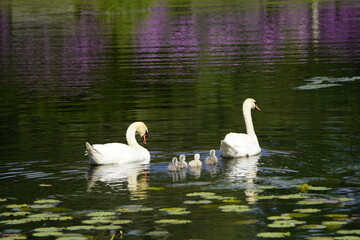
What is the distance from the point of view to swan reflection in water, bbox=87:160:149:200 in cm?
1665

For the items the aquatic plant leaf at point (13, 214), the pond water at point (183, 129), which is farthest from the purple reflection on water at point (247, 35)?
the aquatic plant leaf at point (13, 214)

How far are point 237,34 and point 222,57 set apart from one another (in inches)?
452

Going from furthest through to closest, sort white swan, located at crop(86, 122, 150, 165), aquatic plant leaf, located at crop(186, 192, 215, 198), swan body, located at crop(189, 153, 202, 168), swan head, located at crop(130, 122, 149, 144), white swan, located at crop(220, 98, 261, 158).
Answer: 1. swan head, located at crop(130, 122, 149, 144)
2. white swan, located at crop(220, 98, 261, 158)
3. white swan, located at crop(86, 122, 150, 165)
4. swan body, located at crop(189, 153, 202, 168)
5. aquatic plant leaf, located at crop(186, 192, 215, 198)

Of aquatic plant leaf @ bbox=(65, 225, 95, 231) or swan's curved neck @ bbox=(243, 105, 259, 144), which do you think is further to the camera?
swan's curved neck @ bbox=(243, 105, 259, 144)

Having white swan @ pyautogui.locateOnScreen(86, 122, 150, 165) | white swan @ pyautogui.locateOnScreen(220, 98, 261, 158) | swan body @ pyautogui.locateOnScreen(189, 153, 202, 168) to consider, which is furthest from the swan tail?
white swan @ pyautogui.locateOnScreen(220, 98, 261, 158)

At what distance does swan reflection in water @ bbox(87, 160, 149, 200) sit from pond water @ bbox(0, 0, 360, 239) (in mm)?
55

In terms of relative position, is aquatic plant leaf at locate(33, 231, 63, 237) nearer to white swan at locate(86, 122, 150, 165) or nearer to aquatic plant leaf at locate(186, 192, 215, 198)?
aquatic plant leaf at locate(186, 192, 215, 198)

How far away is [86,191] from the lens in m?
16.6

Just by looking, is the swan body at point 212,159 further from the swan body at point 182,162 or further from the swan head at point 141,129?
the swan head at point 141,129

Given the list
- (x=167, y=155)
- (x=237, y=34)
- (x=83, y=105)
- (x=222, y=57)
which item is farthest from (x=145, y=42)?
(x=167, y=155)

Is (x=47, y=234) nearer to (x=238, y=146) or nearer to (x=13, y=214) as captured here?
(x=13, y=214)

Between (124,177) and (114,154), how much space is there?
1401 millimetres

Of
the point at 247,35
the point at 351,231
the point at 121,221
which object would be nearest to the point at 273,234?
the point at 351,231

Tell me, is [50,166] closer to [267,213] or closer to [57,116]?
[267,213]
